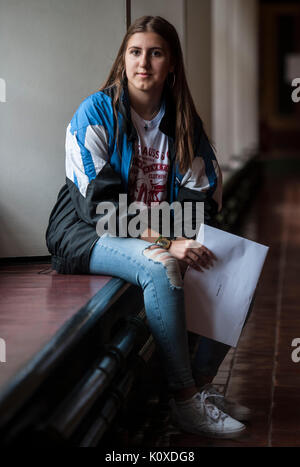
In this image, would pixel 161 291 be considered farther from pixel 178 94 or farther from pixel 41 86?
pixel 41 86

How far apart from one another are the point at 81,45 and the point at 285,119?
1934 centimetres

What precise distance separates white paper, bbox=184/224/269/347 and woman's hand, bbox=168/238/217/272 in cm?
2

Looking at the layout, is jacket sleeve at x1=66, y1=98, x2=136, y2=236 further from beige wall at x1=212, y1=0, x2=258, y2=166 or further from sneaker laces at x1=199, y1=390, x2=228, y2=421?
beige wall at x1=212, y1=0, x2=258, y2=166

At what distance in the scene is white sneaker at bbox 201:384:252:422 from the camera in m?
2.81

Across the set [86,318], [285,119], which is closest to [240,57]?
[86,318]

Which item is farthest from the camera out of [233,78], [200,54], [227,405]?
[233,78]

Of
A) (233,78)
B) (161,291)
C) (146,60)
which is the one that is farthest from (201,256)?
(233,78)

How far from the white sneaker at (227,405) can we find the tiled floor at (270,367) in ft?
0.13

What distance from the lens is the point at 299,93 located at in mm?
16516

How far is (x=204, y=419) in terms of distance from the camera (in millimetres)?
2699

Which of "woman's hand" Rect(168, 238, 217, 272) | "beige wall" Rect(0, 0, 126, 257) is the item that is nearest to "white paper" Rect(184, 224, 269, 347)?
"woman's hand" Rect(168, 238, 217, 272)

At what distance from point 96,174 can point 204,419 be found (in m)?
0.90

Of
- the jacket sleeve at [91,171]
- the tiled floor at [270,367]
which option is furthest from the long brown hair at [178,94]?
the tiled floor at [270,367]

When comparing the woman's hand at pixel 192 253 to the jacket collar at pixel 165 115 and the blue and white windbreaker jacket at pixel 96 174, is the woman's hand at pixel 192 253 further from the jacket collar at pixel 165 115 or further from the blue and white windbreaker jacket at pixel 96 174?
the jacket collar at pixel 165 115
